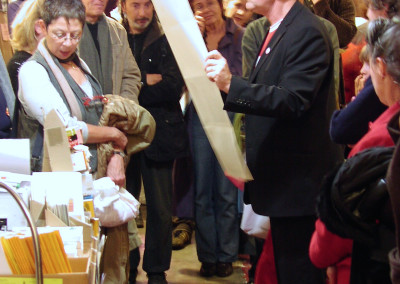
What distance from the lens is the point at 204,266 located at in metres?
3.81

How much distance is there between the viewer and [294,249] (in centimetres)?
229

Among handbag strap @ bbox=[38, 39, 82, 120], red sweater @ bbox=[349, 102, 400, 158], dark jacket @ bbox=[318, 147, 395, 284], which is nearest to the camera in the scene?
dark jacket @ bbox=[318, 147, 395, 284]

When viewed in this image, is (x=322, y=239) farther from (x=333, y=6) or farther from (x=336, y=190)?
(x=333, y=6)

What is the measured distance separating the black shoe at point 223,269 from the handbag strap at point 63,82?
1.46 meters

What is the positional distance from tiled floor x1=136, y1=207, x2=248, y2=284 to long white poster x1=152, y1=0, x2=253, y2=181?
5.34 feet

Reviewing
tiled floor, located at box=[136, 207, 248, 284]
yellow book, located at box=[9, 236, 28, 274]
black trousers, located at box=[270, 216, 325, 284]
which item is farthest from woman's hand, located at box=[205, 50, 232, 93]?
tiled floor, located at box=[136, 207, 248, 284]

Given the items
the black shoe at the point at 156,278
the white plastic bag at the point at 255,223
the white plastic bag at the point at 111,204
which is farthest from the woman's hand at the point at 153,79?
the white plastic bag at the point at 255,223

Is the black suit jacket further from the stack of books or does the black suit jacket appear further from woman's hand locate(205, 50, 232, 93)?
the stack of books

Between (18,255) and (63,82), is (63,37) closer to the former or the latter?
(63,82)

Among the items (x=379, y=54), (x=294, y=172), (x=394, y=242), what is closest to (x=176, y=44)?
(x=294, y=172)

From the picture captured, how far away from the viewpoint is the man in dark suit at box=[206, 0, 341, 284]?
7.19 feet

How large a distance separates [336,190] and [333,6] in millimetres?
2694

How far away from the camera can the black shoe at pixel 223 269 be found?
3805 millimetres

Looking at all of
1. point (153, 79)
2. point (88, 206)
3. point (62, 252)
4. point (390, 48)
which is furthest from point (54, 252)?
point (153, 79)
